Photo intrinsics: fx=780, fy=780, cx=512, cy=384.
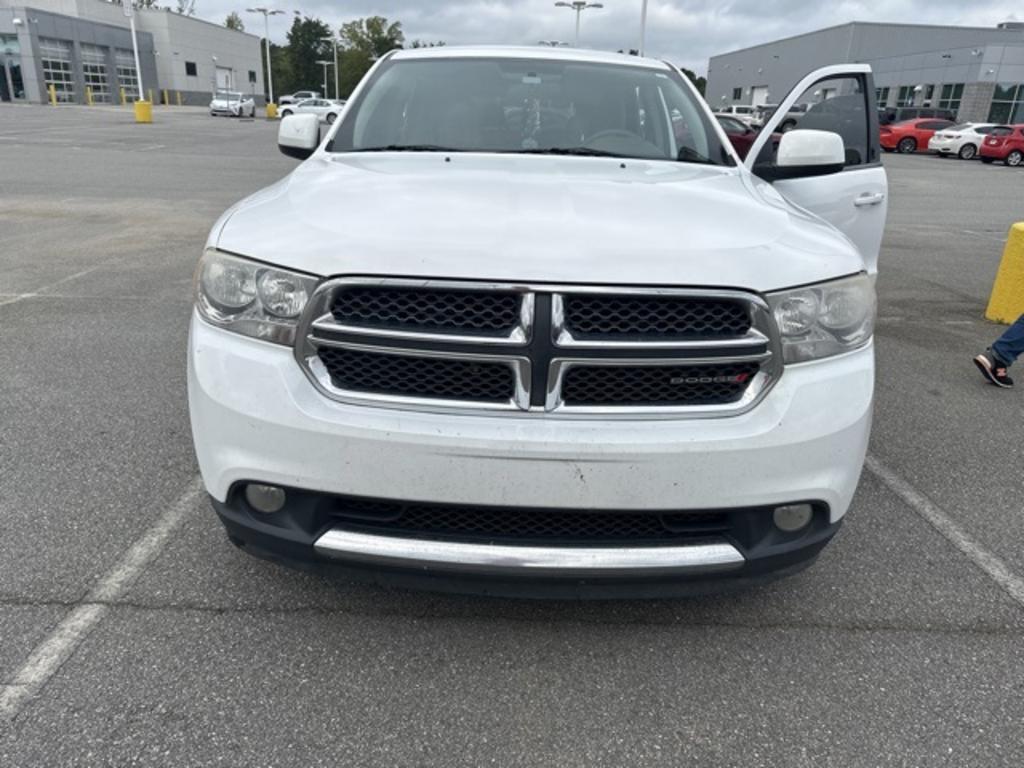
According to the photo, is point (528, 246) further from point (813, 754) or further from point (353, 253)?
point (813, 754)

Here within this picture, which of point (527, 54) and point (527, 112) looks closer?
point (527, 112)

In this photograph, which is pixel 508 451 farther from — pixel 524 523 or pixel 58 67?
pixel 58 67

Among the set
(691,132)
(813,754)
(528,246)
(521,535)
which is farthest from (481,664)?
(691,132)

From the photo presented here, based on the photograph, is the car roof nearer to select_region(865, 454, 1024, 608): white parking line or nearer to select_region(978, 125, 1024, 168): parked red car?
select_region(865, 454, 1024, 608): white parking line

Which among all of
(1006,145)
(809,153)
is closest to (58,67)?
(1006,145)

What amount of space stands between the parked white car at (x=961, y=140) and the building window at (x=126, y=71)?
203 ft

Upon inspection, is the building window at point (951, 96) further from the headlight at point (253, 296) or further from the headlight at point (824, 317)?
the headlight at point (253, 296)

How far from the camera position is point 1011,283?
6.30 metres

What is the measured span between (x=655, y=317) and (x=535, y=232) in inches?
15.5

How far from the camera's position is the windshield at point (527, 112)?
344 centimetres

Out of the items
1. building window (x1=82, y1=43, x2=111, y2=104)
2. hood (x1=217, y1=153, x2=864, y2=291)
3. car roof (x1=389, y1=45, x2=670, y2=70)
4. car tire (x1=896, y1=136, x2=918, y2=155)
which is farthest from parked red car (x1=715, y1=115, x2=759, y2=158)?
building window (x1=82, y1=43, x2=111, y2=104)

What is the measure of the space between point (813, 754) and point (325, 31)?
380 feet

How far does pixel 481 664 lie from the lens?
2340 millimetres

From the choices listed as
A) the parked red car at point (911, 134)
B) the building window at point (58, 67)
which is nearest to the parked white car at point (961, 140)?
the parked red car at point (911, 134)
